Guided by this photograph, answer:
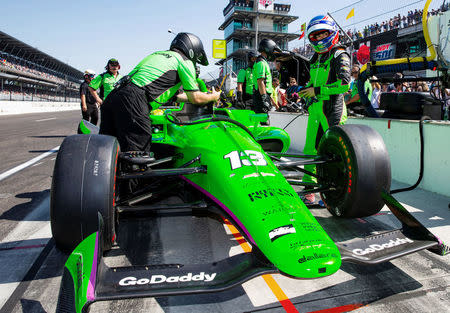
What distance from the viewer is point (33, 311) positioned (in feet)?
6.49

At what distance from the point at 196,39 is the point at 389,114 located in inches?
163

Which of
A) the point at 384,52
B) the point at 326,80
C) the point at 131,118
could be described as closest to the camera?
the point at 131,118

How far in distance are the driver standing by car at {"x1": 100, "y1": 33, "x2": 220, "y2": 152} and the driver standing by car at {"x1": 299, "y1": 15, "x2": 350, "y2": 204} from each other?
1.46 m

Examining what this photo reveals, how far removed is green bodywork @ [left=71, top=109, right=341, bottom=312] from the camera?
5.73 ft

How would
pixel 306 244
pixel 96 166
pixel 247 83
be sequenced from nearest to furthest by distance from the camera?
pixel 306 244, pixel 96 166, pixel 247 83

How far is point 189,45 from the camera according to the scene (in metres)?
3.60

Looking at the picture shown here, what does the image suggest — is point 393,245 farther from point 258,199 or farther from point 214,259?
point 214,259

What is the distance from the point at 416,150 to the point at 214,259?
12.1ft

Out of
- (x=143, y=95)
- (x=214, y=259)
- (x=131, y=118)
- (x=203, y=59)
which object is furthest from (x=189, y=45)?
(x=214, y=259)

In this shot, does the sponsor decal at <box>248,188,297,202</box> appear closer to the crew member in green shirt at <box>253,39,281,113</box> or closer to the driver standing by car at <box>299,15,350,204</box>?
the driver standing by car at <box>299,15,350,204</box>

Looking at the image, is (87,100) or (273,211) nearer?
(273,211)

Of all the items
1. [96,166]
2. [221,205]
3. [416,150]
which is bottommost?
[221,205]

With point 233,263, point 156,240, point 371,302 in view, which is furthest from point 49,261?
point 371,302

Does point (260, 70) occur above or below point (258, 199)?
above
